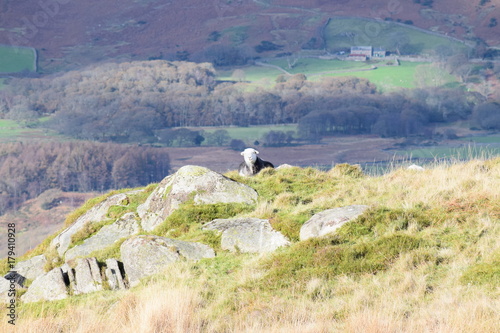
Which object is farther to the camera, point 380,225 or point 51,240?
point 51,240

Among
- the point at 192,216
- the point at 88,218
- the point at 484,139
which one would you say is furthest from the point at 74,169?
the point at 192,216

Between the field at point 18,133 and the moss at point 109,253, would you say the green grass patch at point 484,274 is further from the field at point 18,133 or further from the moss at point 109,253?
the field at point 18,133

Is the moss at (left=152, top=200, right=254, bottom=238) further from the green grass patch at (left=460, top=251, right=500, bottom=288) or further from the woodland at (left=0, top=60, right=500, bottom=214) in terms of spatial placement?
the woodland at (left=0, top=60, right=500, bottom=214)

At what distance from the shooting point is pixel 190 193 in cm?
1547

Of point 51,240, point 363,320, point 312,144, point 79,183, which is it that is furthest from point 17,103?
point 363,320

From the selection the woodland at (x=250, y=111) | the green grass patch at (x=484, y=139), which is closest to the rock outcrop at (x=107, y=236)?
the woodland at (x=250, y=111)

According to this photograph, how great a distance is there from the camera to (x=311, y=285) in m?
8.87

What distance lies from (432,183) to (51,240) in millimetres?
11533

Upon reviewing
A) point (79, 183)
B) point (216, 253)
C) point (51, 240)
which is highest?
point (216, 253)

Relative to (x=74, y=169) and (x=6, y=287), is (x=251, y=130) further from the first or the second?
(x=6, y=287)

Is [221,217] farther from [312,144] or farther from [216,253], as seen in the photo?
[312,144]

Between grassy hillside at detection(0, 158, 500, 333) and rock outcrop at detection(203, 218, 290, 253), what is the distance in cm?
21

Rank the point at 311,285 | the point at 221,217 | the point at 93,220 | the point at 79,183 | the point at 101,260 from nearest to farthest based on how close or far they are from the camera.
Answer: the point at 311,285 < the point at 101,260 < the point at 221,217 < the point at 93,220 < the point at 79,183

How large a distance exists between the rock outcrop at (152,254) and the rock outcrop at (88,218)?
5.50 m
